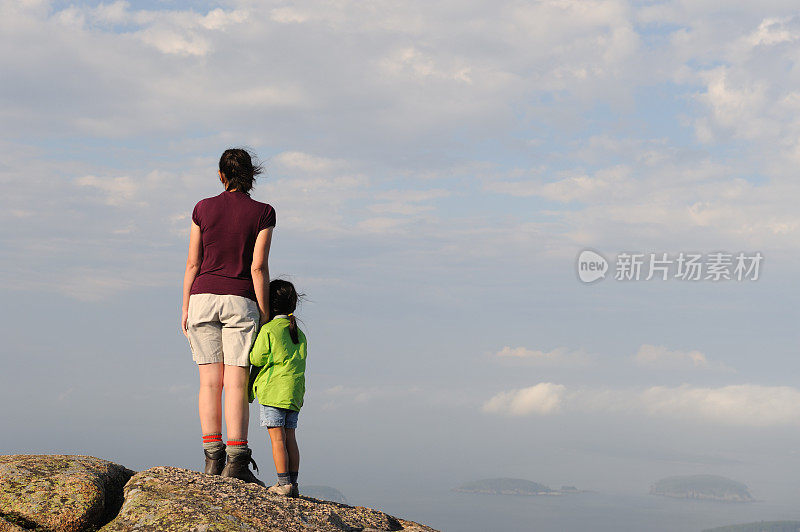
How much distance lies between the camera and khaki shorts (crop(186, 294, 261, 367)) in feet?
29.0

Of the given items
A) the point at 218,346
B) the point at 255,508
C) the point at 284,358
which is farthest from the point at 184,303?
the point at 255,508

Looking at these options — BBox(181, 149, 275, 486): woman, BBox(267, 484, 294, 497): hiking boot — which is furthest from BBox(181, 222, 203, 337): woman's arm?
BBox(267, 484, 294, 497): hiking boot

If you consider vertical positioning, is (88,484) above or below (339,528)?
above

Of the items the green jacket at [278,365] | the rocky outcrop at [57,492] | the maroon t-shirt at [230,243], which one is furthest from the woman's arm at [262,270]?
the rocky outcrop at [57,492]

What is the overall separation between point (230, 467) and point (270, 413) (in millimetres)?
869

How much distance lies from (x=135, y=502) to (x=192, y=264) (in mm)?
2932

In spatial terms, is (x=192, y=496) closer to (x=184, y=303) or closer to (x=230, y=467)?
(x=230, y=467)

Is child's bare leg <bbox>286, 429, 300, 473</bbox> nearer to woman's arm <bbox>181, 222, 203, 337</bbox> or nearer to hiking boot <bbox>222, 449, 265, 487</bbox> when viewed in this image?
hiking boot <bbox>222, 449, 265, 487</bbox>

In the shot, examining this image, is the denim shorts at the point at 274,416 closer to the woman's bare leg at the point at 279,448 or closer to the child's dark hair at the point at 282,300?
the woman's bare leg at the point at 279,448

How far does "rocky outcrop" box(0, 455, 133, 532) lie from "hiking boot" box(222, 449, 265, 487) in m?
1.25

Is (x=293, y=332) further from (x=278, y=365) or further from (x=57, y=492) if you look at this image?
(x=57, y=492)

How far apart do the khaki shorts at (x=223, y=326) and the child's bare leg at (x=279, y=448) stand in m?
0.92

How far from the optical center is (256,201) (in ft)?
30.0

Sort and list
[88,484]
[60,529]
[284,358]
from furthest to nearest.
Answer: [284,358] → [88,484] → [60,529]
